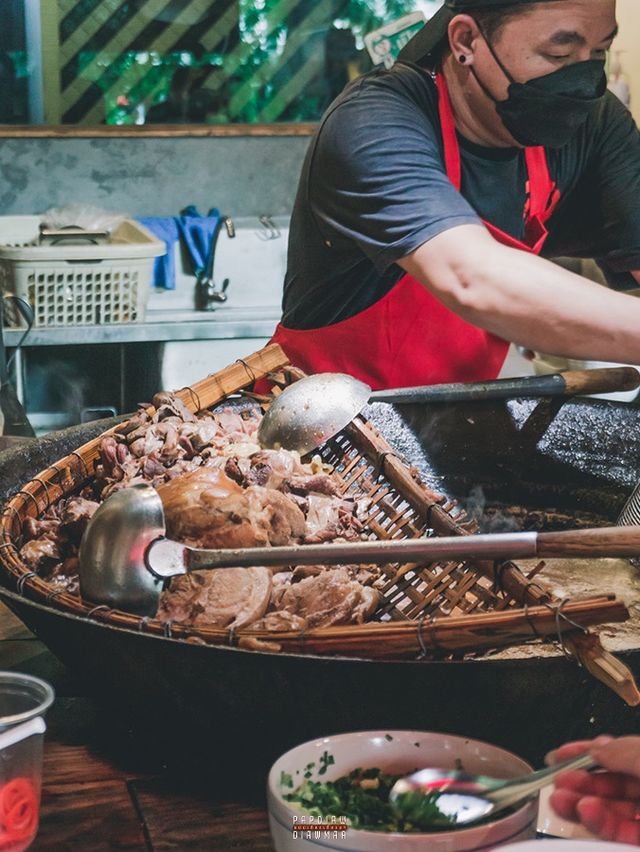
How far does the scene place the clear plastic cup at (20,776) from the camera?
47.5 inches

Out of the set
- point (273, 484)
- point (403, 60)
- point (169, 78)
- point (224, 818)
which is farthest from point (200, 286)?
point (224, 818)

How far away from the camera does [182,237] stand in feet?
17.0

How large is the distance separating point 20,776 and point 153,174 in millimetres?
4411

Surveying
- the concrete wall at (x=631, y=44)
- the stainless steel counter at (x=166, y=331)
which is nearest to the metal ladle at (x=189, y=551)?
the stainless steel counter at (x=166, y=331)

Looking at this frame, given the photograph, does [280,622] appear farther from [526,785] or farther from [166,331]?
[166,331]

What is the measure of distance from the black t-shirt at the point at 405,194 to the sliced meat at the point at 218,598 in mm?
1005

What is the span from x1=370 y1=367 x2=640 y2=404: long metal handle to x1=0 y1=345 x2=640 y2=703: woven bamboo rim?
0.19 metres

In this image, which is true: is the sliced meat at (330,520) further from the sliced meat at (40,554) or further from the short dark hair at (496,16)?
the short dark hair at (496,16)

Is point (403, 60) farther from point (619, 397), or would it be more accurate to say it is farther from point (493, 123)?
point (619, 397)

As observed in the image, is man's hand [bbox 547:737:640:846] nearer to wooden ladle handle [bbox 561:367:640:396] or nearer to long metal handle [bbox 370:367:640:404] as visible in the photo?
long metal handle [bbox 370:367:640:404]

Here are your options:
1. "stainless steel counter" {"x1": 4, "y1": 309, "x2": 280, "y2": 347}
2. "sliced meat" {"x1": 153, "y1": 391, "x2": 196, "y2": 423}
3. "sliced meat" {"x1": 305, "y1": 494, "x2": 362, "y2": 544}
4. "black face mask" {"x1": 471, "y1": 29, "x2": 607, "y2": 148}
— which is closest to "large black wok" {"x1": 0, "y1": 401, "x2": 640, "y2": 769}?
"sliced meat" {"x1": 305, "y1": 494, "x2": 362, "y2": 544}

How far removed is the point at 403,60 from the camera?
2797 millimetres

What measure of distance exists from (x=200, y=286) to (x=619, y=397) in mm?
1990

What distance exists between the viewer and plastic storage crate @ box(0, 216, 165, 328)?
174 inches
